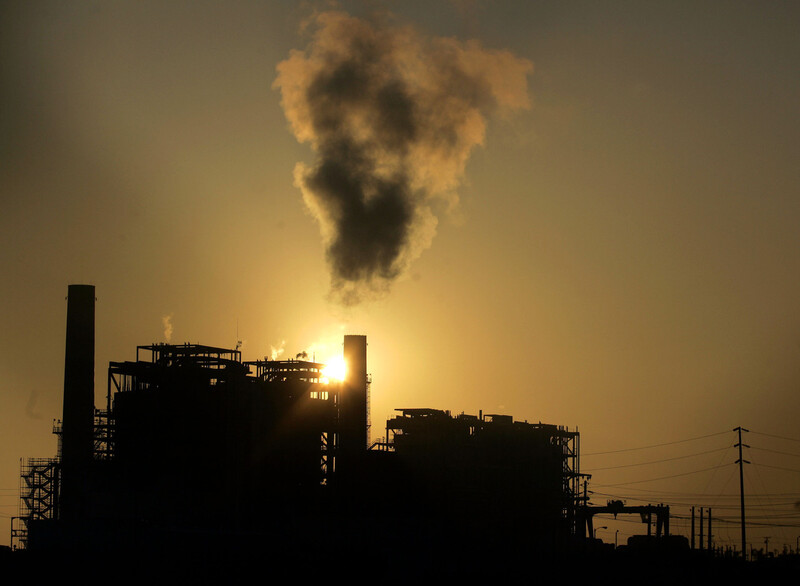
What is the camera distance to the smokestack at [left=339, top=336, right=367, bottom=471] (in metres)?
64.0

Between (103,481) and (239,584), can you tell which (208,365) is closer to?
(103,481)

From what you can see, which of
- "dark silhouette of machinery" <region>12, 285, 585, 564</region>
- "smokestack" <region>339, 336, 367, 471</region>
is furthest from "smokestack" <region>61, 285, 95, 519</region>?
"smokestack" <region>339, 336, 367, 471</region>

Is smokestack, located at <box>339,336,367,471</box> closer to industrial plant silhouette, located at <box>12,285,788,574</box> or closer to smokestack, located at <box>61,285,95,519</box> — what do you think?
industrial plant silhouette, located at <box>12,285,788,574</box>

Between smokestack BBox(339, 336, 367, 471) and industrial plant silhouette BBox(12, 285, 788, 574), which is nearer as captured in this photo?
industrial plant silhouette BBox(12, 285, 788, 574)

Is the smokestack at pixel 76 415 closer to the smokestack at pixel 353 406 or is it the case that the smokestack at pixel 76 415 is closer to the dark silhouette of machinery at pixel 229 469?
the dark silhouette of machinery at pixel 229 469

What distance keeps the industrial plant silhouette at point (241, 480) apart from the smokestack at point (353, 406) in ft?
0.26

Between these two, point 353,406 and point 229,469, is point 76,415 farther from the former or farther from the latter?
point 353,406

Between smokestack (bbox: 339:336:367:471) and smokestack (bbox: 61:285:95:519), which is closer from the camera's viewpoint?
smokestack (bbox: 61:285:95:519)

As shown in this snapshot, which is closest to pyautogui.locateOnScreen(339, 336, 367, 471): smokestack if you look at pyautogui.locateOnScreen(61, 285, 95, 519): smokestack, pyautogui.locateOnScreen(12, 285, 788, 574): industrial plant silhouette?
pyautogui.locateOnScreen(12, 285, 788, 574): industrial plant silhouette

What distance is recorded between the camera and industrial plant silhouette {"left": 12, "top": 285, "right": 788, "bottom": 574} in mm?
57562

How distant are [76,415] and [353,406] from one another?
48.4 ft

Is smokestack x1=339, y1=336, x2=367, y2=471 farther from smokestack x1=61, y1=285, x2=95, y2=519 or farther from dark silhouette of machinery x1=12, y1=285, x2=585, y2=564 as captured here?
smokestack x1=61, y1=285, x2=95, y2=519

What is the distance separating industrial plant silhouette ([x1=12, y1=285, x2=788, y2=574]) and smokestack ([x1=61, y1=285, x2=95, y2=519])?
0.22 feet

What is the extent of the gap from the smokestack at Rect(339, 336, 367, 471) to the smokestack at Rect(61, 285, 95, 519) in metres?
13.4
